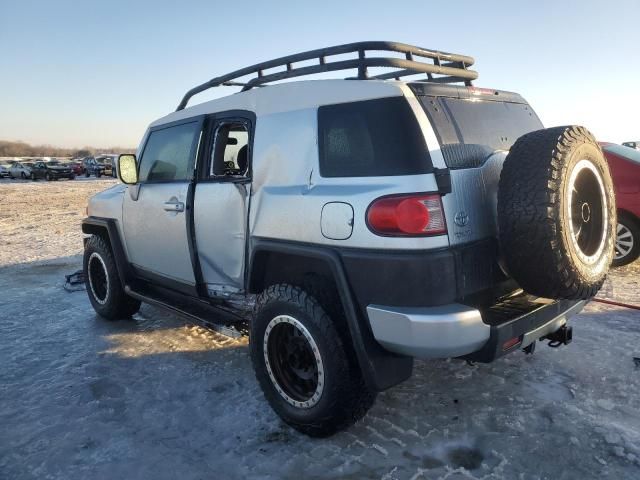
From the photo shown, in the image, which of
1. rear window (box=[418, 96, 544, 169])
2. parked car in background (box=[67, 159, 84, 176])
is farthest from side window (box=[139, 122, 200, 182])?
parked car in background (box=[67, 159, 84, 176])

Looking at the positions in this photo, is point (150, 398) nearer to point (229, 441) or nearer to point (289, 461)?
point (229, 441)

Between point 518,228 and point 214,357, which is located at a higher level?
point 518,228

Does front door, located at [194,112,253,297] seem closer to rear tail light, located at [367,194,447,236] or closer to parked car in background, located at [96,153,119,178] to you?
rear tail light, located at [367,194,447,236]

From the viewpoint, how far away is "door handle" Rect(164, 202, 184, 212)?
12.5 feet

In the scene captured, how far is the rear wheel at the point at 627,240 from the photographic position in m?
6.27

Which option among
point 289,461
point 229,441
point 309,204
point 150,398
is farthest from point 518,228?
point 150,398

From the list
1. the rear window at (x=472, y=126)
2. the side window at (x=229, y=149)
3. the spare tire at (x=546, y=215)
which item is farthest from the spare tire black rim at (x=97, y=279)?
the spare tire at (x=546, y=215)

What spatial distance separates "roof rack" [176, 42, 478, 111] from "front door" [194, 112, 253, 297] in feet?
→ 1.33

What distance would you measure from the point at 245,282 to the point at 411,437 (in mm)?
1442

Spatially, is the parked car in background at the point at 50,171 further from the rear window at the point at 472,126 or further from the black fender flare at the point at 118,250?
the rear window at the point at 472,126

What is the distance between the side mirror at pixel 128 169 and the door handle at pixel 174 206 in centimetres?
68

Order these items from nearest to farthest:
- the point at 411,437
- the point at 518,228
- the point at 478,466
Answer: the point at 518,228, the point at 478,466, the point at 411,437

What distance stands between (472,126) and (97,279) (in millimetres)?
4294

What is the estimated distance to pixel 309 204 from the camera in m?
2.69
